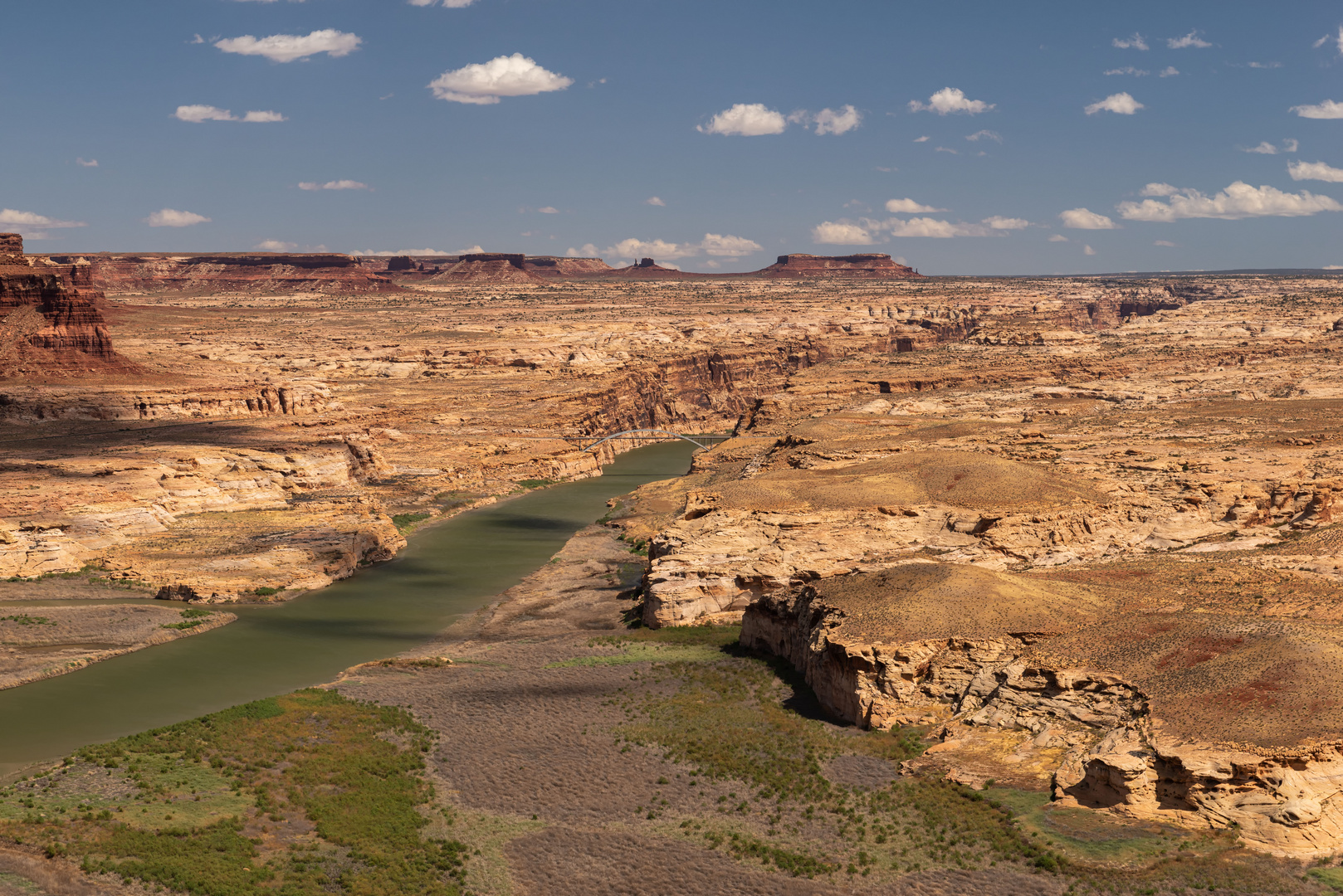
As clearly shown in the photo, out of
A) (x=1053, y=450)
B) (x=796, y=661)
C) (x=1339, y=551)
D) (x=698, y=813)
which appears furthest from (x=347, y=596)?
(x=1339, y=551)

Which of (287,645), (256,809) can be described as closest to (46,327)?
(287,645)

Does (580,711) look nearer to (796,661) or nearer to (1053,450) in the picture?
(796,661)

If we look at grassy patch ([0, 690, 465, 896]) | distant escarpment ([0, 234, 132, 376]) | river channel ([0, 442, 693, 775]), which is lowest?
river channel ([0, 442, 693, 775])

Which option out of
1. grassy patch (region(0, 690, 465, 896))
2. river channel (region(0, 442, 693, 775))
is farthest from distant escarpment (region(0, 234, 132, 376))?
grassy patch (region(0, 690, 465, 896))

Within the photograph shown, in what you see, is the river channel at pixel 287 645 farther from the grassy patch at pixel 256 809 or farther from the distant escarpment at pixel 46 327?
the distant escarpment at pixel 46 327

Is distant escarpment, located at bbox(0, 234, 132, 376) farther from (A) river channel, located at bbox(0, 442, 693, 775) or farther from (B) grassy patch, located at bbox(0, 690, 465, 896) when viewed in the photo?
(B) grassy patch, located at bbox(0, 690, 465, 896)

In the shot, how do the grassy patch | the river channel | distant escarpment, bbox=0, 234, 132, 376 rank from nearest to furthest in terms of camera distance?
the grassy patch < the river channel < distant escarpment, bbox=0, 234, 132, 376
